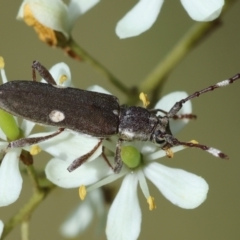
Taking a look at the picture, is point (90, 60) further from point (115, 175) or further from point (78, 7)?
point (115, 175)

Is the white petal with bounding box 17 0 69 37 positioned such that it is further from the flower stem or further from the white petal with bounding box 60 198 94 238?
the white petal with bounding box 60 198 94 238

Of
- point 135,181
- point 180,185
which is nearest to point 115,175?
point 135,181

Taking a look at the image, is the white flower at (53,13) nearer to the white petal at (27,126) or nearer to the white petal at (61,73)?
the white petal at (61,73)

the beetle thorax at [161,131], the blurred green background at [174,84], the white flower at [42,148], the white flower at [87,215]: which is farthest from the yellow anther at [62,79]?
the blurred green background at [174,84]

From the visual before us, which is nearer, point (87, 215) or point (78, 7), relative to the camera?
point (78, 7)

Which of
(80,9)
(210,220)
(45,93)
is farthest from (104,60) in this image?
(45,93)

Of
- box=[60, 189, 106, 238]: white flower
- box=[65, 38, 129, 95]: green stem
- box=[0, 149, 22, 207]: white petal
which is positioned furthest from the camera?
box=[60, 189, 106, 238]: white flower

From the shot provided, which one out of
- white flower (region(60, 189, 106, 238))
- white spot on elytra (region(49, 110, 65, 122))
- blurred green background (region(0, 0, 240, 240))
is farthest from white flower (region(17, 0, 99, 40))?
blurred green background (region(0, 0, 240, 240))
